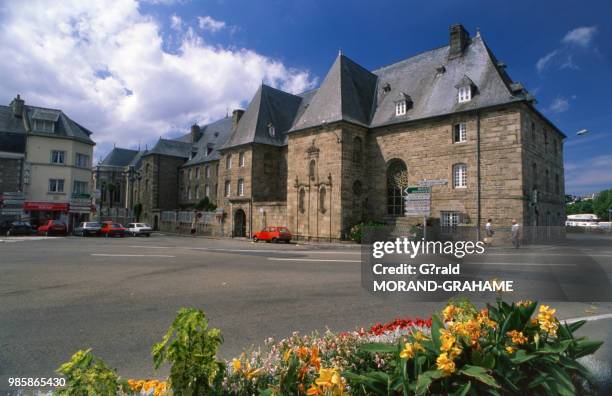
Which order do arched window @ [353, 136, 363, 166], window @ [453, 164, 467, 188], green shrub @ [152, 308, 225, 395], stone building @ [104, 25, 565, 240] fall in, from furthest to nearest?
arched window @ [353, 136, 363, 166], window @ [453, 164, 467, 188], stone building @ [104, 25, 565, 240], green shrub @ [152, 308, 225, 395]

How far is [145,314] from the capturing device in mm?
5840

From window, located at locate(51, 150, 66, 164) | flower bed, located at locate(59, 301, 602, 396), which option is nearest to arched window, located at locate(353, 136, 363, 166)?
flower bed, located at locate(59, 301, 602, 396)

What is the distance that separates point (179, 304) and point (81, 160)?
1600 inches

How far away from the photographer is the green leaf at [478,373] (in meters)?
1.71

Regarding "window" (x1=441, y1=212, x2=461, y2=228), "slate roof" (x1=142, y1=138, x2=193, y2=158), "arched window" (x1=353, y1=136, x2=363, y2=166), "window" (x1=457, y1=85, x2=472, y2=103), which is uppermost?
"slate roof" (x1=142, y1=138, x2=193, y2=158)

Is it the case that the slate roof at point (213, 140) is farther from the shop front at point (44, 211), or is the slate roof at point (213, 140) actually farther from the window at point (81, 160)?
the shop front at point (44, 211)

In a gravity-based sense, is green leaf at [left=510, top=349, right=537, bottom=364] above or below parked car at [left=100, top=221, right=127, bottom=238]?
above

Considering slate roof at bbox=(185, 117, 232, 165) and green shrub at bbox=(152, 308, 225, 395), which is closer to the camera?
green shrub at bbox=(152, 308, 225, 395)

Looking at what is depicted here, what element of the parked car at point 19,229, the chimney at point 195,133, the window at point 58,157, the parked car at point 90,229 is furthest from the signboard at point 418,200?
the chimney at point 195,133

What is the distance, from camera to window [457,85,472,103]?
22.7 meters

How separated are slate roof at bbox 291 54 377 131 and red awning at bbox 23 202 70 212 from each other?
27.0m

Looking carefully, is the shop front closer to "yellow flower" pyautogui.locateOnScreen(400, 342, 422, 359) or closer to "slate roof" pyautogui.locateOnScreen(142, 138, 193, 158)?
"slate roof" pyautogui.locateOnScreen(142, 138, 193, 158)

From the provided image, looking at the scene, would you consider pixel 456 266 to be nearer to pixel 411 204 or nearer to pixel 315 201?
pixel 411 204

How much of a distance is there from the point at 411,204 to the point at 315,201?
40.1ft
